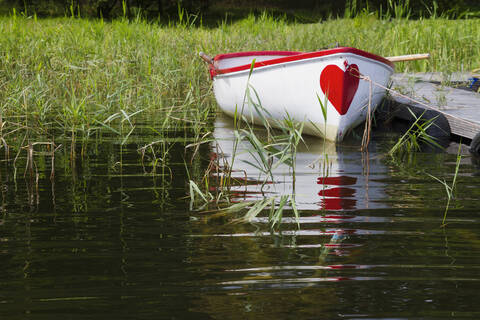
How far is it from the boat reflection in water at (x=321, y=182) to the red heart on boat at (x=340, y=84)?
533mm

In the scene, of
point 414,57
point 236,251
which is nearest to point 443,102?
point 414,57

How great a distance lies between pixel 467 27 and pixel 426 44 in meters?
0.96

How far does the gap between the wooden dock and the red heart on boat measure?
535 millimetres

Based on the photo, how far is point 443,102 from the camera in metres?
7.34

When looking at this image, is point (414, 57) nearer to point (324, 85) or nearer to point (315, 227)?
point (324, 85)

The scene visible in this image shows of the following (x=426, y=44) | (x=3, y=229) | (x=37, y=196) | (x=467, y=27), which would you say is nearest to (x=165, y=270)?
(x=3, y=229)

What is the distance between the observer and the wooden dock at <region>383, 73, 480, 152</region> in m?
6.64

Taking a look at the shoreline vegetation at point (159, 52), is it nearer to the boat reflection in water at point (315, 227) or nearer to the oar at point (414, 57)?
the oar at point (414, 57)

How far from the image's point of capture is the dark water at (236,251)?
2.54 meters

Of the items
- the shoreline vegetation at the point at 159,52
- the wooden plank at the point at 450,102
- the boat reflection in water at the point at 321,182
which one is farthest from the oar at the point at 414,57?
the boat reflection in water at the point at 321,182

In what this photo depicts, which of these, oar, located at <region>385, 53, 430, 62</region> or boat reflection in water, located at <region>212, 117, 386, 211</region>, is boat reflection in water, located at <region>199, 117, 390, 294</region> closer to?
boat reflection in water, located at <region>212, 117, 386, 211</region>

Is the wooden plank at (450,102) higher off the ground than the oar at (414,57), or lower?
lower

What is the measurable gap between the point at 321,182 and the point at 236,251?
6.12ft

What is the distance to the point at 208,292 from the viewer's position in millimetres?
2664
